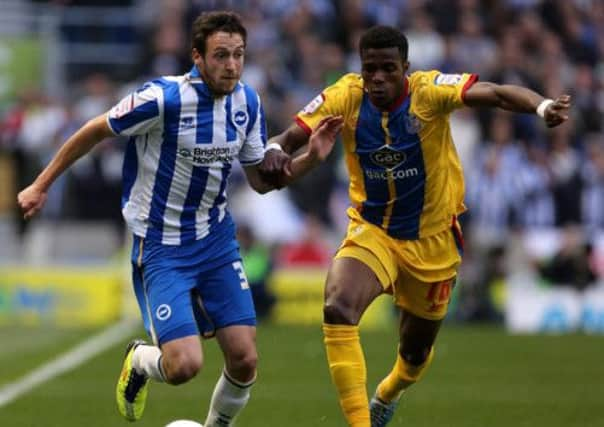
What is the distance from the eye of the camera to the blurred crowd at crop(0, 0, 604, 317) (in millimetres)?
19312

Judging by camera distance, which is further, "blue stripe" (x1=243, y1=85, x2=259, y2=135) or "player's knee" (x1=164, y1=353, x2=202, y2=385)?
"blue stripe" (x1=243, y1=85, x2=259, y2=135)

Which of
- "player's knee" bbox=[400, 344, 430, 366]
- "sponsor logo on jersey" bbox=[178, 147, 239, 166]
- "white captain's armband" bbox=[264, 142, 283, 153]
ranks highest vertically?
"sponsor logo on jersey" bbox=[178, 147, 239, 166]

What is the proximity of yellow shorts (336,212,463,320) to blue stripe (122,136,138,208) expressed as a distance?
140 cm

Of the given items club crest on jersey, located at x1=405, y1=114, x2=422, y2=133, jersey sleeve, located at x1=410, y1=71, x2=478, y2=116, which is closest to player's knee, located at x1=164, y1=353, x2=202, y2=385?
club crest on jersey, located at x1=405, y1=114, x2=422, y2=133

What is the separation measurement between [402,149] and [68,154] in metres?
2.06

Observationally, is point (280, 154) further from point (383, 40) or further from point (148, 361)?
point (148, 361)

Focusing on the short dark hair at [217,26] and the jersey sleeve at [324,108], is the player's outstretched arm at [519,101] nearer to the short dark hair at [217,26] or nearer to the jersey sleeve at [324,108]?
the jersey sleeve at [324,108]

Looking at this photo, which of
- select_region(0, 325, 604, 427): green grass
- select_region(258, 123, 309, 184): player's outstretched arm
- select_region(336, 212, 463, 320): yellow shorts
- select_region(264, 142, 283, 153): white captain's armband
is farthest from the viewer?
select_region(0, 325, 604, 427): green grass

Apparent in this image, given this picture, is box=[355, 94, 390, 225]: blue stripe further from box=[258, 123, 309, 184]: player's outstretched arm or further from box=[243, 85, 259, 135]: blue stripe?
box=[243, 85, 259, 135]: blue stripe

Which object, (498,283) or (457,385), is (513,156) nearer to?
(498,283)

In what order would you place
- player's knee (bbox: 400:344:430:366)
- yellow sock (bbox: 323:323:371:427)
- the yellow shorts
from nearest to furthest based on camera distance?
1. yellow sock (bbox: 323:323:371:427)
2. the yellow shorts
3. player's knee (bbox: 400:344:430:366)

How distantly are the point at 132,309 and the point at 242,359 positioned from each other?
35.9 ft

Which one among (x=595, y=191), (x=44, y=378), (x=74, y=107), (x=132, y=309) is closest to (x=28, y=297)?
(x=132, y=309)

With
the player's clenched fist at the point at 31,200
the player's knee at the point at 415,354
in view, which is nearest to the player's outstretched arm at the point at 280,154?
the player's clenched fist at the point at 31,200
